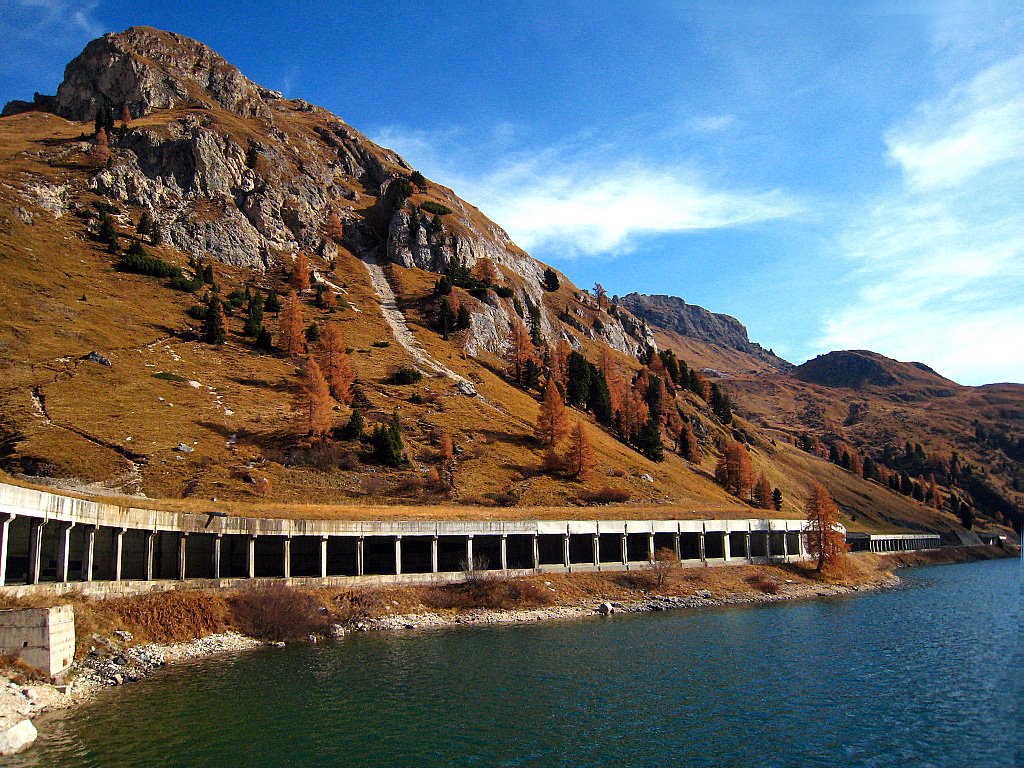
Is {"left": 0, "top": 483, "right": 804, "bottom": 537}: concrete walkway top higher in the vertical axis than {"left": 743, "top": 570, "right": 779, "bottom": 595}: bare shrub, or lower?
higher

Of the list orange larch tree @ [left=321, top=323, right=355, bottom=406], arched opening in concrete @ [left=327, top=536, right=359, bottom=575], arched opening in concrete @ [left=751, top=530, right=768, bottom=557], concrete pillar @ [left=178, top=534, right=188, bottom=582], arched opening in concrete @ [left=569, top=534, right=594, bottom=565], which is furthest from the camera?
orange larch tree @ [left=321, top=323, right=355, bottom=406]

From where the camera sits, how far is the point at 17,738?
926 inches

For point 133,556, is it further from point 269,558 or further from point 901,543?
point 901,543

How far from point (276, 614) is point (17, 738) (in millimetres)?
23373

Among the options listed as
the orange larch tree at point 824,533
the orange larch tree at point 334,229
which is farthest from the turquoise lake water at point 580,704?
the orange larch tree at point 334,229

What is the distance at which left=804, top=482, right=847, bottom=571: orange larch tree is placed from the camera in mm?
81875

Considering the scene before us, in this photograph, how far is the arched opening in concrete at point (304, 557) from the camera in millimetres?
61875

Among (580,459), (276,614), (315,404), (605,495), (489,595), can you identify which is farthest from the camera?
(580,459)

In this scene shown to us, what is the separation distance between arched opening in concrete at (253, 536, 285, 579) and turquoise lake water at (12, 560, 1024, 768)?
17165mm

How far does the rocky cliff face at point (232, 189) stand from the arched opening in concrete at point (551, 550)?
71.3m

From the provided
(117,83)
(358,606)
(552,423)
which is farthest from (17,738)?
(117,83)

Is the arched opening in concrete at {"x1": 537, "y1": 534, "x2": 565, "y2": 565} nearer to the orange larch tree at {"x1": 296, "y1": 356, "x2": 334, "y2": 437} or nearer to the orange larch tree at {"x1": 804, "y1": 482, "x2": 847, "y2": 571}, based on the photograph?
the orange larch tree at {"x1": 296, "y1": 356, "x2": 334, "y2": 437}

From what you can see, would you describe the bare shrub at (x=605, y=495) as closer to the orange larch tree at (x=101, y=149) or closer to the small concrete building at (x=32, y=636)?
the small concrete building at (x=32, y=636)

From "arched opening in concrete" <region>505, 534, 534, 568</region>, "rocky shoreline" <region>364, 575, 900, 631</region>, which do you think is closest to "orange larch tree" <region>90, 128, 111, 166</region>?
"arched opening in concrete" <region>505, 534, 534, 568</region>
